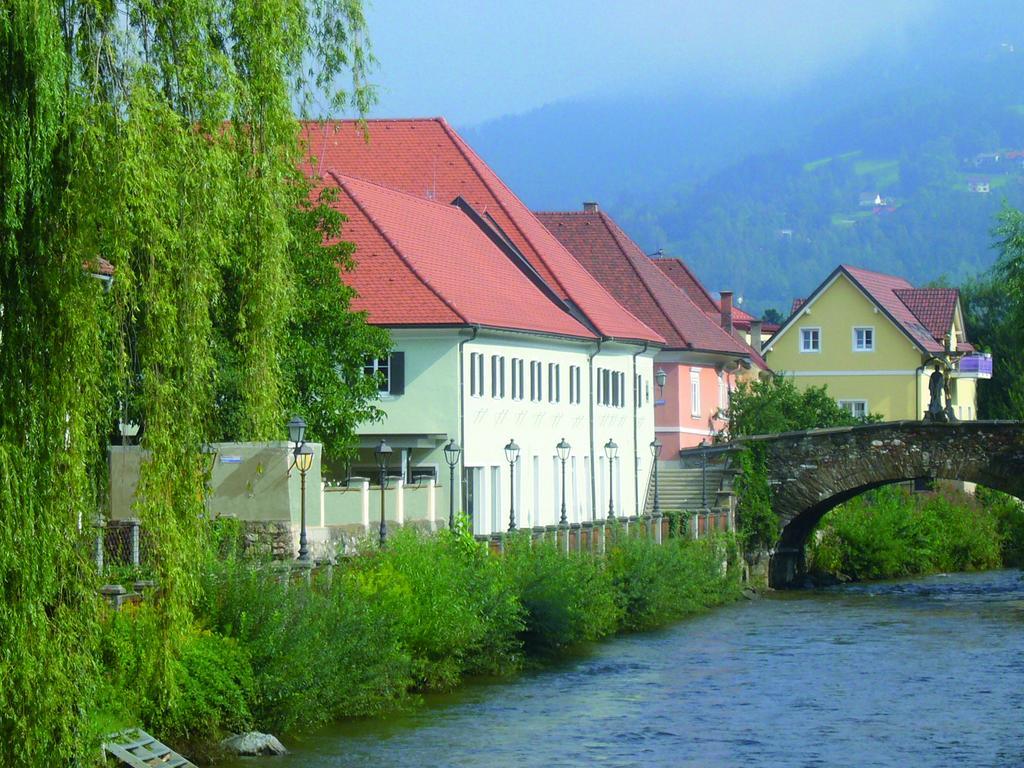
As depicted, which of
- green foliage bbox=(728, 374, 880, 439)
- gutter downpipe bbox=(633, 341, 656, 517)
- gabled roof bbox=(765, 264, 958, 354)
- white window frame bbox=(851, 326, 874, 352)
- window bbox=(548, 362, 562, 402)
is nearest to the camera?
window bbox=(548, 362, 562, 402)

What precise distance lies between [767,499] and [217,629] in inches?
1318

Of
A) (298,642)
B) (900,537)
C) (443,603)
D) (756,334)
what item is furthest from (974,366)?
(298,642)

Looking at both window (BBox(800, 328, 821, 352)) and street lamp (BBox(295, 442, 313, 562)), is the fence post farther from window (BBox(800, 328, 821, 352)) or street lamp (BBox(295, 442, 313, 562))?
window (BBox(800, 328, 821, 352))

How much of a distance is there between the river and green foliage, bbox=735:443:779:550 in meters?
11.6

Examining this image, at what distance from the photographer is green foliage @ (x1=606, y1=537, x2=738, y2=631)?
4047 centimetres

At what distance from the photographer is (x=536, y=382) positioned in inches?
1960

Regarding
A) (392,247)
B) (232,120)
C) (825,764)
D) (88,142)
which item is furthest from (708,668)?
(88,142)

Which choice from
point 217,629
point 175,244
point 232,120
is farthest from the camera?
point 217,629

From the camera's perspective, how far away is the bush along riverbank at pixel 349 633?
843 inches

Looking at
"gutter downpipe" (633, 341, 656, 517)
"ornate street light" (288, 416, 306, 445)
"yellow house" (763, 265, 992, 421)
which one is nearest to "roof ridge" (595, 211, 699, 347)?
"gutter downpipe" (633, 341, 656, 517)

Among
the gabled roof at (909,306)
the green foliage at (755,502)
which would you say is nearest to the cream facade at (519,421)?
the green foliage at (755,502)

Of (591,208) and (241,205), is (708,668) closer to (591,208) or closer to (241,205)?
(241,205)

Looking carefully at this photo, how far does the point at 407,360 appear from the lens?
148ft

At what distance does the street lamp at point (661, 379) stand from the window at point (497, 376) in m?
15.6
